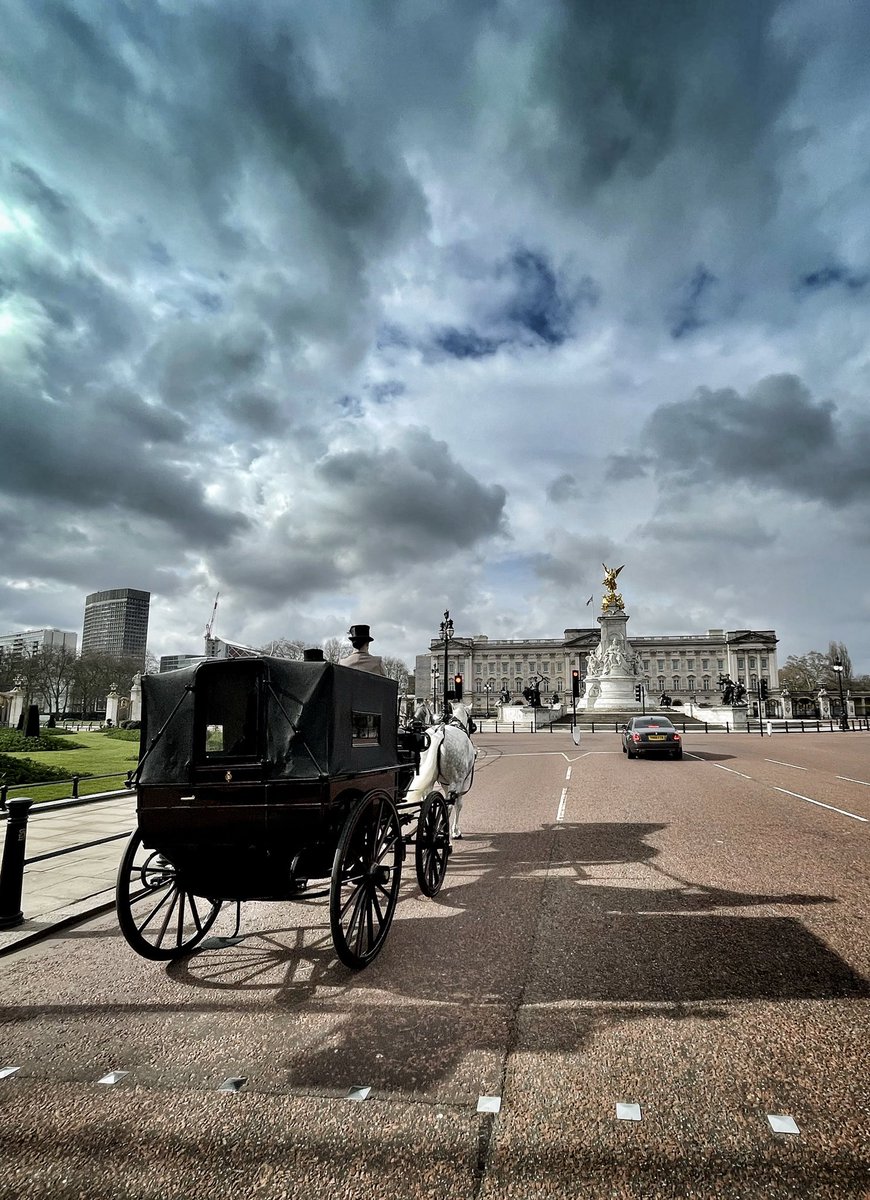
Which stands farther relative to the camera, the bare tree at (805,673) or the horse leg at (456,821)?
the bare tree at (805,673)

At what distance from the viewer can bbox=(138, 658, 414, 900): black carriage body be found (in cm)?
480

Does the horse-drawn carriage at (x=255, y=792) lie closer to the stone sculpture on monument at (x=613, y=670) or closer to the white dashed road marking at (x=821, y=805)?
the white dashed road marking at (x=821, y=805)

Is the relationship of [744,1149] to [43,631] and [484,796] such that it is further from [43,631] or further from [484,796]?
[43,631]

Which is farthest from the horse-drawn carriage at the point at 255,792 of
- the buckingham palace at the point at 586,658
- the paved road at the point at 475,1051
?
the buckingham palace at the point at 586,658

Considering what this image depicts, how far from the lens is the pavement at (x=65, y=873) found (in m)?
6.25

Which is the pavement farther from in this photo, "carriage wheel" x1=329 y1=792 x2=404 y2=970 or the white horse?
the white horse

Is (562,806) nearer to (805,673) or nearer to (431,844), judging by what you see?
(431,844)

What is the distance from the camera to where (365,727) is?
5883 millimetres

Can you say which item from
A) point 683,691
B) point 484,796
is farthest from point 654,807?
point 683,691

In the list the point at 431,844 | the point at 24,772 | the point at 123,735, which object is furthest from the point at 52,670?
the point at 431,844

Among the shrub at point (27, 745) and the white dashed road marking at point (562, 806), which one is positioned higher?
the shrub at point (27, 745)

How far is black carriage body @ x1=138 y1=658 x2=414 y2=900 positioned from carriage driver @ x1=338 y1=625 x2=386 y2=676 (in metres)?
1.93

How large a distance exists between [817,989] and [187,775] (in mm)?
4795

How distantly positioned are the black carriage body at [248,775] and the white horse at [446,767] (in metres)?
2.79
